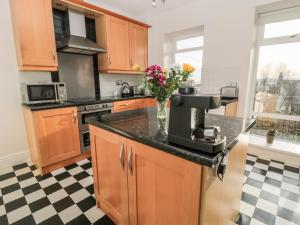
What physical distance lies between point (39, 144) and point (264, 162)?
3.18 metres

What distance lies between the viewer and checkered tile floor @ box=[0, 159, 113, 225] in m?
1.50

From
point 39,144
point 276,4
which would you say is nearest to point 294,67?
point 276,4

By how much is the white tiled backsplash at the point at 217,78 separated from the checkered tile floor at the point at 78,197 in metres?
1.44

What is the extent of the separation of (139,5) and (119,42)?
3.07 feet

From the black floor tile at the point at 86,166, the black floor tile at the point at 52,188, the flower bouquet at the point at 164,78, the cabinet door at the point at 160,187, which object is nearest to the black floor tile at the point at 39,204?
the black floor tile at the point at 52,188

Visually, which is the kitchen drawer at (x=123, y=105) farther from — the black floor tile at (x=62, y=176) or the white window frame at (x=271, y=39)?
the white window frame at (x=271, y=39)

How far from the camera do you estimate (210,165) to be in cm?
70

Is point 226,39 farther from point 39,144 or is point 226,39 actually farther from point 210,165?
point 39,144

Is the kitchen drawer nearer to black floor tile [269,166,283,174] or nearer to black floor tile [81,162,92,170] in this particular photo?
black floor tile [81,162,92,170]

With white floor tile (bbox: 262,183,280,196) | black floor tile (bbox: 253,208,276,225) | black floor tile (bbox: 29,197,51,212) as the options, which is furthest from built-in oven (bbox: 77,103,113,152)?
white floor tile (bbox: 262,183,280,196)

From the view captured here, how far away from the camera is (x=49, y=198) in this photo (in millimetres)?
1762

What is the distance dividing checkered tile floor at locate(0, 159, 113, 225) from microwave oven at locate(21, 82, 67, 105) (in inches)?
38.2

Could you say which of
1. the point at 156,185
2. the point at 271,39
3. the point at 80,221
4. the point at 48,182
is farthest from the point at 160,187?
the point at 271,39

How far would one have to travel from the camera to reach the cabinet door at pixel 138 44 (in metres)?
3.46
